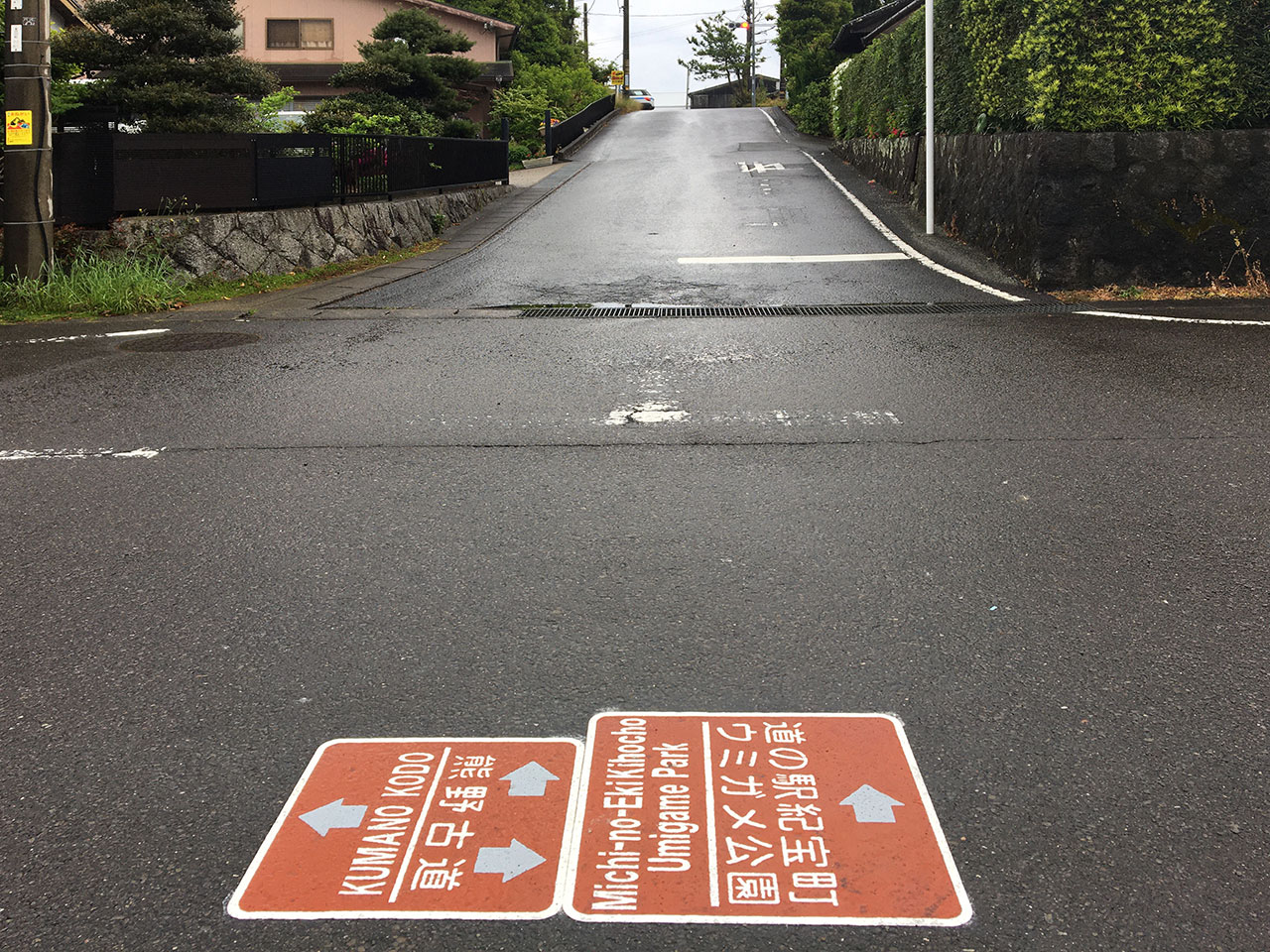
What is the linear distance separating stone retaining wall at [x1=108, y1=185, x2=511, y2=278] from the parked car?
4953cm

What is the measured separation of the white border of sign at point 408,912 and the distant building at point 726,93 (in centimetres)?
8823

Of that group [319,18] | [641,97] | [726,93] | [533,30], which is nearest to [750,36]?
[726,93]

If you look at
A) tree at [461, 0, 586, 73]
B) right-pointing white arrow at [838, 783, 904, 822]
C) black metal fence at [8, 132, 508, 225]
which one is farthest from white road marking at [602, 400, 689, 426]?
tree at [461, 0, 586, 73]

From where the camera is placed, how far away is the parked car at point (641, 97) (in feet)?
210

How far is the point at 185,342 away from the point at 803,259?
727 cm

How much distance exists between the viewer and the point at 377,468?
5426 mm

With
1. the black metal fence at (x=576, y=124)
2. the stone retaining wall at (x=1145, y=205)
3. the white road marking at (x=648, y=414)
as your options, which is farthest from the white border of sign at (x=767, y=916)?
the black metal fence at (x=576, y=124)

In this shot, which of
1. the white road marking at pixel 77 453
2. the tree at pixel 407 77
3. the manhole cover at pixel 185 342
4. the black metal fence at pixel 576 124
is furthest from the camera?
the black metal fence at pixel 576 124

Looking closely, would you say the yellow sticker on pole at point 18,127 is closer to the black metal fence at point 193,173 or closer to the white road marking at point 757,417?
the black metal fence at point 193,173

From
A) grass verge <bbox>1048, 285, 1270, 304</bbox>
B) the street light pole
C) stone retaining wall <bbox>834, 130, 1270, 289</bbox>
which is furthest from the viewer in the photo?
the street light pole

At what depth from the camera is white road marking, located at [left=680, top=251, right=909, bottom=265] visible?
13164 mm

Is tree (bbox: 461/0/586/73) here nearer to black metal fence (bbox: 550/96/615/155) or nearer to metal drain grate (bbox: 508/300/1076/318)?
A: black metal fence (bbox: 550/96/615/155)

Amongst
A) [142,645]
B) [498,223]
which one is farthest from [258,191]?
[142,645]

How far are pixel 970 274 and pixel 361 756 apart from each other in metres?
10.4
